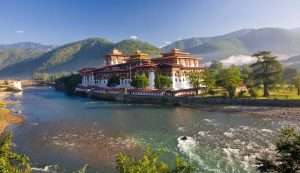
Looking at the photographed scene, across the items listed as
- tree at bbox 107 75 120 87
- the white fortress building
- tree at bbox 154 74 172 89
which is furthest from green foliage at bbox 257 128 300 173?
tree at bbox 107 75 120 87

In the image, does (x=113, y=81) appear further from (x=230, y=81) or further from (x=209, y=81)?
(x=230, y=81)

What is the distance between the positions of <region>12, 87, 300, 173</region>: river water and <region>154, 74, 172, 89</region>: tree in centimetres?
2155

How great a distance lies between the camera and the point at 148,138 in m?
33.8

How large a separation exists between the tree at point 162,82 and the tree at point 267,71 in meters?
19.6

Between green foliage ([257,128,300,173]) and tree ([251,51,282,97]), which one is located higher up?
tree ([251,51,282,97])

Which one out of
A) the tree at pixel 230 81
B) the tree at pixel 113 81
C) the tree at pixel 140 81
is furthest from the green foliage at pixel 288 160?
the tree at pixel 113 81

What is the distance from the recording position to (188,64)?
90.1 metres

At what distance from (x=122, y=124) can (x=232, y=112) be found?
17.9 meters

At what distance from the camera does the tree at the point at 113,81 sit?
87.6 meters

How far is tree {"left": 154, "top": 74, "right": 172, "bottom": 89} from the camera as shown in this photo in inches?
2879

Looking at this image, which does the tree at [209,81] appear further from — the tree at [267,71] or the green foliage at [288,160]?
the green foliage at [288,160]

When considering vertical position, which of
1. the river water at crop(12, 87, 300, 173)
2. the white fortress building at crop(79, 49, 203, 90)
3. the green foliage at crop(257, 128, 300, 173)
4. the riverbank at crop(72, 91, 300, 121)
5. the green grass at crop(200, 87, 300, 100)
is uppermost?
the white fortress building at crop(79, 49, 203, 90)

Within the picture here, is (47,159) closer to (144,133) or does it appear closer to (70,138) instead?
(70,138)

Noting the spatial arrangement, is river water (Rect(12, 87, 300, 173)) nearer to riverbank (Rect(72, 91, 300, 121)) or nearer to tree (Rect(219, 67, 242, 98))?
riverbank (Rect(72, 91, 300, 121))
